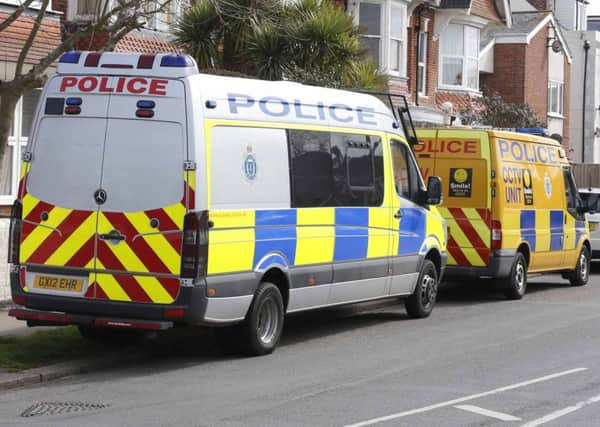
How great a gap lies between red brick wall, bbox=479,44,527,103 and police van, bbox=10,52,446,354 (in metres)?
29.1

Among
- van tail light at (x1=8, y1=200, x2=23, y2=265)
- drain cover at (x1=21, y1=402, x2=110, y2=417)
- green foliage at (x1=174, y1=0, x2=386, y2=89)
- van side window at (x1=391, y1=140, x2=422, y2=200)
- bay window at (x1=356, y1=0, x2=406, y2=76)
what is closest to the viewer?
drain cover at (x1=21, y1=402, x2=110, y2=417)

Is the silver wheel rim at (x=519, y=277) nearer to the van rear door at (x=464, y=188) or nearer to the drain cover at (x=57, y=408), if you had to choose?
the van rear door at (x=464, y=188)

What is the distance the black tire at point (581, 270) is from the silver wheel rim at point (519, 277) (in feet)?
9.23

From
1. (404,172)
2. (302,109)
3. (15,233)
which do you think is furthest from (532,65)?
(15,233)

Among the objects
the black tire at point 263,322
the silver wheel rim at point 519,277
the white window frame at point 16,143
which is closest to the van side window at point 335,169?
the black tire at point 263,322

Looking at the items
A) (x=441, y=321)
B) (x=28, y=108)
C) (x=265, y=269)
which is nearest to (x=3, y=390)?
(x=265, y=269)

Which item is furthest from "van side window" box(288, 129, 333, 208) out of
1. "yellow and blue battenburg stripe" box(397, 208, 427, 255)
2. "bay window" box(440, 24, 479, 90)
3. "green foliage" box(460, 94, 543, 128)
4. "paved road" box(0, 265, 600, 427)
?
"bay window" box(440, 24, 479, 90)

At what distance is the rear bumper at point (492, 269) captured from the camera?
58.7 feet

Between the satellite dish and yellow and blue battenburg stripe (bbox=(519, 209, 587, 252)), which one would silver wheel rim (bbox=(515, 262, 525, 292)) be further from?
the satellite dish

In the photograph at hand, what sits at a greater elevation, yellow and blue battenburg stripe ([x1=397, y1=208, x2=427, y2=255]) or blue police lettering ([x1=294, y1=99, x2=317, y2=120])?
blue police lettering ([x1=294, y1=99, x2=317, y2=120])

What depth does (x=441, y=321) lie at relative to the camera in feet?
52.0

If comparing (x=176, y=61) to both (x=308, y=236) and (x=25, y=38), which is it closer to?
(x=308, y=236)

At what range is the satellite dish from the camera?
139 feet

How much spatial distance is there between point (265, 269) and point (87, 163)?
1.99 m
